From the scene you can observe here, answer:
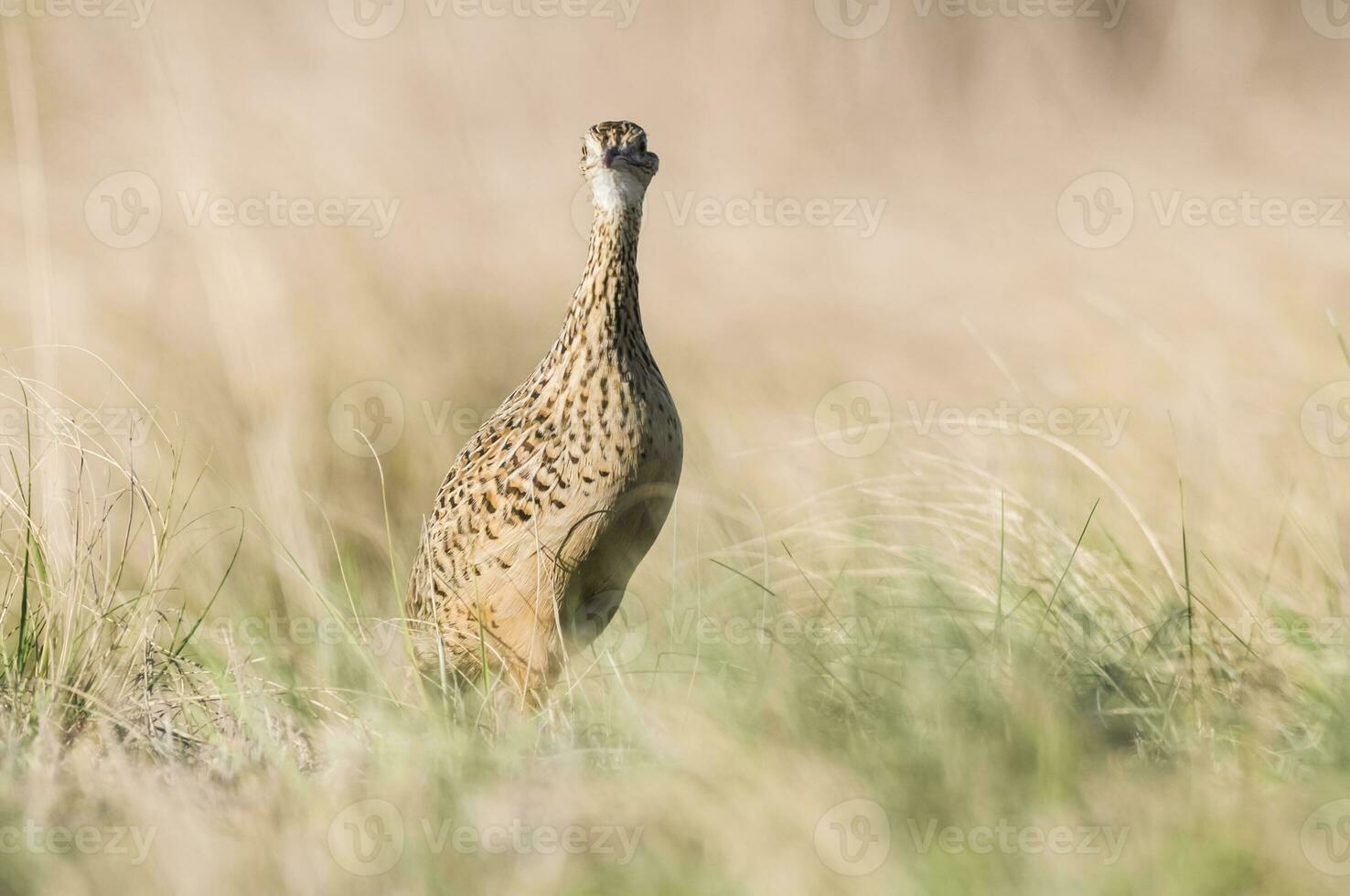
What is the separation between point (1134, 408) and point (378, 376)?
3923 millimetres

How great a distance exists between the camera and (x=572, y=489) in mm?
4359

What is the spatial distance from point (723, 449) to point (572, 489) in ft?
11.4

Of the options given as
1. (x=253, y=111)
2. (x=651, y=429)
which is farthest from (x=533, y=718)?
(x=253, y=111)

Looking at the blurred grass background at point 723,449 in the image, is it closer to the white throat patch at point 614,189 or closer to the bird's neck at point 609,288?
the bird's neck at point 609,288

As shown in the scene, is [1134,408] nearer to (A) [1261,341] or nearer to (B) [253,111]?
(A) [1261,341]

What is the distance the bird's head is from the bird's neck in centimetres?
3

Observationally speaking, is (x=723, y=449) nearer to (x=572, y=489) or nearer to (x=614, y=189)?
(x=614, y=189)

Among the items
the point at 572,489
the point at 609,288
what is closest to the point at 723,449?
the point at 609,288

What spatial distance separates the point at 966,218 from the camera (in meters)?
11.8

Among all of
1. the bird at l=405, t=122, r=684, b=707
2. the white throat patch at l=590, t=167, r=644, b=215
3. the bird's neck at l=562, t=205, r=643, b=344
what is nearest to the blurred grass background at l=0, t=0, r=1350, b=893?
the bird at l=405, t=122, r=684, b=707

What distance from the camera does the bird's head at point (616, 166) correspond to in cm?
453

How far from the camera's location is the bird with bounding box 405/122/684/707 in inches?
172

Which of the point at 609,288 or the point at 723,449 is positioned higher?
the point at 609,288

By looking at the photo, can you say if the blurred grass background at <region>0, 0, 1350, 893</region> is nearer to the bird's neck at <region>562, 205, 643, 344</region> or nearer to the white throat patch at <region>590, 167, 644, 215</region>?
the bird's neck at <region>562, 205, 643, 344</region>
